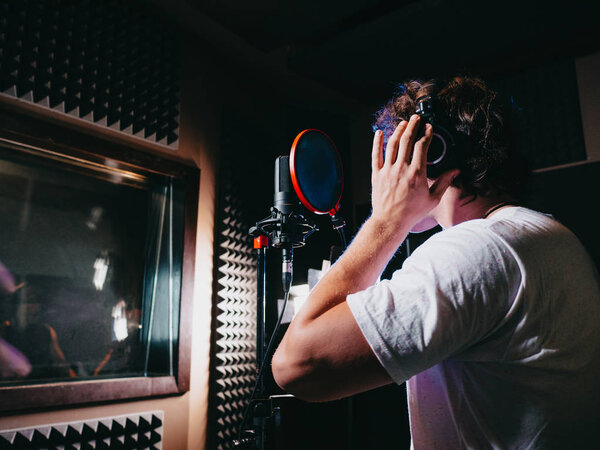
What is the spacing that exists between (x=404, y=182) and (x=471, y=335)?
0.32 meters

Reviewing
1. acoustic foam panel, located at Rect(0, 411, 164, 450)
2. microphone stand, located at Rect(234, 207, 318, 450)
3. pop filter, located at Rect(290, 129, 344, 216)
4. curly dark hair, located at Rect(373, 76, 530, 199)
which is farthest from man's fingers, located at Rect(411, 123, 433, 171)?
acoustic foam panel, located at Rect(0, 411, 164, 450)

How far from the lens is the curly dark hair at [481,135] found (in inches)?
35.7

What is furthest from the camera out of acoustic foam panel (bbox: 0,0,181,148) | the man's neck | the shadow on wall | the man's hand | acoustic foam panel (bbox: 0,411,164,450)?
the shadow on wall

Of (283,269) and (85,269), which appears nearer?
(283,269)

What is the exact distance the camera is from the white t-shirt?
587 mm

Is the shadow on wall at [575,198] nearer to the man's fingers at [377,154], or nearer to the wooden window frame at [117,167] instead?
the man's fingers at [377,154]

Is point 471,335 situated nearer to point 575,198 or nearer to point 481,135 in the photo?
point 481,135

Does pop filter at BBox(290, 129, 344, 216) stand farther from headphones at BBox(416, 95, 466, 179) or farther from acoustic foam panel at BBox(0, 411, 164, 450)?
acoustic foam panel at BBox(0, 411, 164, 450)

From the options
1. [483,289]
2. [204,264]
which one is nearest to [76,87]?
[204,264]

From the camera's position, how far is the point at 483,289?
60 centimetres

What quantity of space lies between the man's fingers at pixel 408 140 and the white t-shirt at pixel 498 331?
21 cm

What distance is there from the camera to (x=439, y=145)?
88cm

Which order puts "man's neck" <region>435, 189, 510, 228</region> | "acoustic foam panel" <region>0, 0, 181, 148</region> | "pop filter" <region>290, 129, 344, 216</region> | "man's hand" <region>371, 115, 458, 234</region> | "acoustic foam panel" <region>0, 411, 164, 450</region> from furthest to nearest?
"acoustic foam panel" <region>0, 0, 181, 148</region>, "acoustic foam panel" <region>0, 411, 164, 450</region>, "pop filter" <region>290, 129, 344, 216</region>, "man's neck" <region>435, 189, 510, 228</region>, "man's hand" <region>371, 115, 458, 234</region>

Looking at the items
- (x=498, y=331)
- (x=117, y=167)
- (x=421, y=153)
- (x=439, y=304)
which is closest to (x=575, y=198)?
(x=421, y=153)
